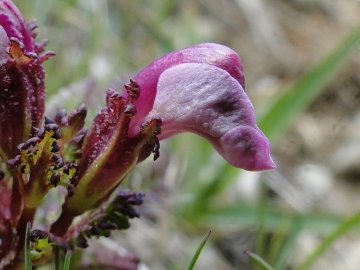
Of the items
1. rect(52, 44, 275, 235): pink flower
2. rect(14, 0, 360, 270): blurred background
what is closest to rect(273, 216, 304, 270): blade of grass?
rect(14, 0, 360, 270): blurred background

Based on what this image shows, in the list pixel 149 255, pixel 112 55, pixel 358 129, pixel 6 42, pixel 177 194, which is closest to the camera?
pixel 6 42

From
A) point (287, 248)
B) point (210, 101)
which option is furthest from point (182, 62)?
point (287, 248)

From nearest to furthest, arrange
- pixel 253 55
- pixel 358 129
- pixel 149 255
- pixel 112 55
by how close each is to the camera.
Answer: pixel 149 255 < pixel 112 55 < pixel 358 129 < pixel 253 55

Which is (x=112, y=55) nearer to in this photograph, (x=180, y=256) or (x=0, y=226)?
(x=180, y=256)

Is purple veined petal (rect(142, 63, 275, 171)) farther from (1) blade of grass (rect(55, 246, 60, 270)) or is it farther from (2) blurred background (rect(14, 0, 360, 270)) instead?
(2) blurred background (rect(14, 0, 360, 270))

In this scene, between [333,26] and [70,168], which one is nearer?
[70,168]

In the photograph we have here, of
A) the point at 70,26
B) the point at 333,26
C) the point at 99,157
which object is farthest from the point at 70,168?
the point at 333,26
